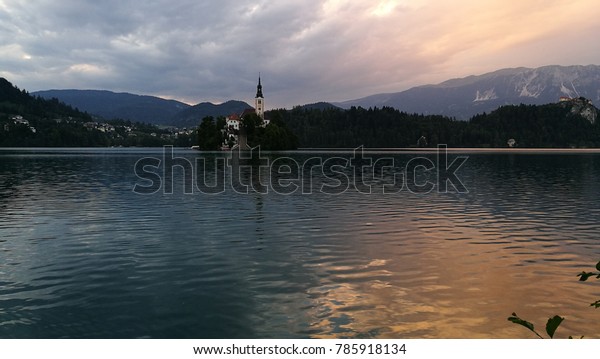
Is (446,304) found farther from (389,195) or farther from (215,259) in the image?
(389,195)

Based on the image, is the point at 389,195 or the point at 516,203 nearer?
the point at 516,203

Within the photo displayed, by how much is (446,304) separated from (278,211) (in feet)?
74.6

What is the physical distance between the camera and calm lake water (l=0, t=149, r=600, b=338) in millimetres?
13523

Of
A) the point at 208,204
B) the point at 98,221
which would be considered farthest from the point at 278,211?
the point at 98,221

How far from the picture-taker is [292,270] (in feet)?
63.2

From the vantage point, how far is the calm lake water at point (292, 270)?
44.4ft

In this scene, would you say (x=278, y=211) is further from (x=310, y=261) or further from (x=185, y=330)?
(x=185, y=330)

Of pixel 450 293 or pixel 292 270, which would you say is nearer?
pixel 450 293

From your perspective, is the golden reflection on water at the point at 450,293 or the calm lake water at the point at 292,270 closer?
the golden reflection on water at the point at 450,293

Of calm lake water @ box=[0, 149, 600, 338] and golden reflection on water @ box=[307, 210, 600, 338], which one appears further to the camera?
calm lake water @ box=[0, 149, 600, 338]
